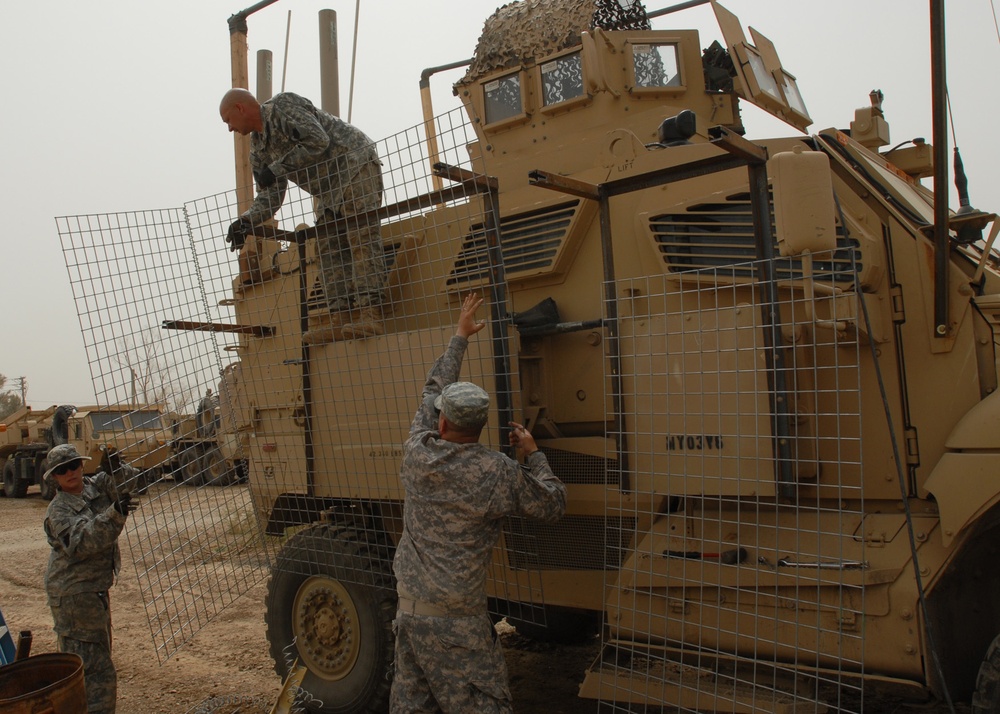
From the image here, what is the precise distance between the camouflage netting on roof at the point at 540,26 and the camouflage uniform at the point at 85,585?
366cm

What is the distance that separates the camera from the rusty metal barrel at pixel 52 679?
362 cm

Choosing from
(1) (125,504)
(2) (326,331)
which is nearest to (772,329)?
(2) (326,331)

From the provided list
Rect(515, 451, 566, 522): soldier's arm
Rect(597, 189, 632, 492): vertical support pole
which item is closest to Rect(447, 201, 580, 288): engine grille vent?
Rect(597, 189, 632, 492): vertical support pole

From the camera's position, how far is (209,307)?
5082 mm

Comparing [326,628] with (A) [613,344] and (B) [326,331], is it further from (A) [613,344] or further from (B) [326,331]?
(A) [613,344]

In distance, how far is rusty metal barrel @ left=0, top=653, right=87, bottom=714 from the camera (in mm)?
3623

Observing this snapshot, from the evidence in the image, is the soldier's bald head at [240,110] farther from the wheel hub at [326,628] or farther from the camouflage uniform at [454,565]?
the wheel hub at [326,628]

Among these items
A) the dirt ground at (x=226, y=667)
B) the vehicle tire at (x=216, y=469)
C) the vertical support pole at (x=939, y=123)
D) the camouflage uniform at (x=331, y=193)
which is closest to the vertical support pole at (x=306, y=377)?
the camouflage uniform at (x=331, y=193)

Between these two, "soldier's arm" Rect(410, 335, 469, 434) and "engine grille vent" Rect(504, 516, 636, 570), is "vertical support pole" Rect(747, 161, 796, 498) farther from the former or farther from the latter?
"soldier's arm" Rect(410, 335, 469, 434)

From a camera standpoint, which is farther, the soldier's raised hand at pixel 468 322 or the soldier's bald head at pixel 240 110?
the soldier's bald head at pixel 240 110

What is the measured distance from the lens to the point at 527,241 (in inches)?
183

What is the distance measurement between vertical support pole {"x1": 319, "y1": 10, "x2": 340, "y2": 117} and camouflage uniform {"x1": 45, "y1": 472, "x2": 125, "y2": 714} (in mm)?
5153

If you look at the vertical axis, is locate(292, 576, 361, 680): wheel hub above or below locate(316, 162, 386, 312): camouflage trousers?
below

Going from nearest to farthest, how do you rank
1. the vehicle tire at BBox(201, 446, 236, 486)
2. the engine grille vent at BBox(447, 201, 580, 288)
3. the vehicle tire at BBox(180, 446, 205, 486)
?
the engine grille vent at BBox(447, 201, 580, 288)
the vehicle tire at BBox(180, 446, 205, 486)
the vehicle tire at BBox(201, 446, 236, 486)
